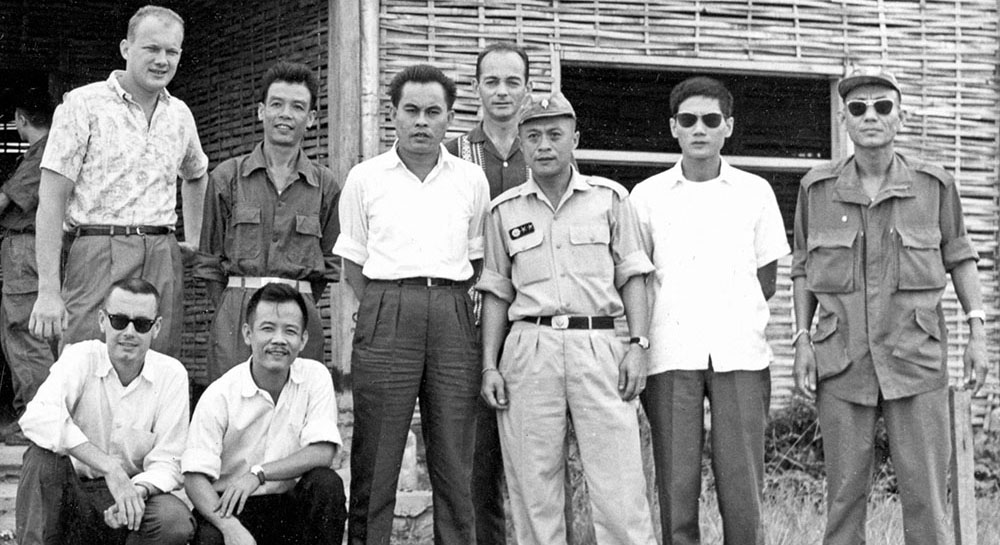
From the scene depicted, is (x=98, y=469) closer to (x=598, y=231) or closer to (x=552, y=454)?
(x=552, y=454)

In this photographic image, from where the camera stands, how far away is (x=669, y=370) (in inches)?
211

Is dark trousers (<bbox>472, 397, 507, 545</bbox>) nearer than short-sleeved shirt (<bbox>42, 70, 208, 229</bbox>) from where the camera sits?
No

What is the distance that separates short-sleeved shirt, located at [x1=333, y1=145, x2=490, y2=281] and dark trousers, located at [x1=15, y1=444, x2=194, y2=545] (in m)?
1.25

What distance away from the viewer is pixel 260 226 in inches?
224

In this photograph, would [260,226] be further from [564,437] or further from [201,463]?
[564,437]

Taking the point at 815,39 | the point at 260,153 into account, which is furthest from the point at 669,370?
the point at 815,39

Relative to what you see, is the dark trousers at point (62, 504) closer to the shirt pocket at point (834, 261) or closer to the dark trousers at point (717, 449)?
the dark trousers at point (717, 449)

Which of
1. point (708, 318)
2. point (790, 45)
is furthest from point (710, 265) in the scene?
point (790, 45)

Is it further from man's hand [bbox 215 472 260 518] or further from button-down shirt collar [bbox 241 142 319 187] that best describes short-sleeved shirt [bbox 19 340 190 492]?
button-down shirt collar [bbox 241 142 319 187]

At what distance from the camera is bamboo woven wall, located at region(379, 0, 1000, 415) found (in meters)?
7.95

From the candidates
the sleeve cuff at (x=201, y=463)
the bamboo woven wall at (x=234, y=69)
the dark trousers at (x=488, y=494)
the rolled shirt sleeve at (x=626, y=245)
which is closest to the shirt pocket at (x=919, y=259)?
the rolled shirt sleeve at (x=626, y=245)

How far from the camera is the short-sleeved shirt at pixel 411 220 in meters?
5.39

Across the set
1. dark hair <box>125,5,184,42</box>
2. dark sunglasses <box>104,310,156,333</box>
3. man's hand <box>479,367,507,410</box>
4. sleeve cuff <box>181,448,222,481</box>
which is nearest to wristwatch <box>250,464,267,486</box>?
sleeve cuff <box>181,448,222,481</box>

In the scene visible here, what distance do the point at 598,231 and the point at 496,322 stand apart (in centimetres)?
55
